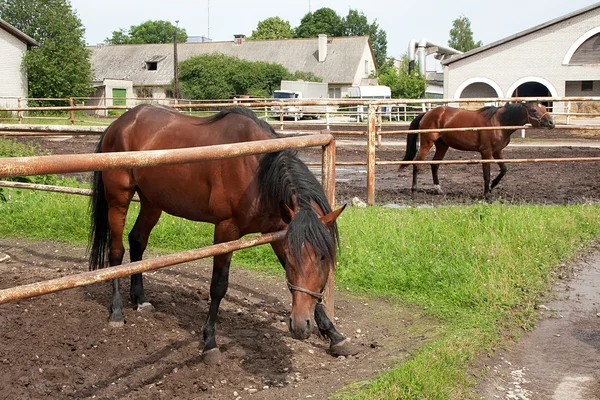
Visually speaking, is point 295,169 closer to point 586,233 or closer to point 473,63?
point 586,233

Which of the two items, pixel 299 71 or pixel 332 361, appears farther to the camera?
pixel 299 71

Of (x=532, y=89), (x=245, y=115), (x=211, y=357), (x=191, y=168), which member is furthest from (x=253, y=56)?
(x=211, y=357)

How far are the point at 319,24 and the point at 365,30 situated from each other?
31.5 ft

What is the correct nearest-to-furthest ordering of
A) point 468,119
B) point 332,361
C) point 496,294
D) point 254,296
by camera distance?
point 332,361 < point 496,294 < point 254,296 < point 468,119

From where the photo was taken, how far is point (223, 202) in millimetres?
4270

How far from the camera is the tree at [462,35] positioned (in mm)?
80500

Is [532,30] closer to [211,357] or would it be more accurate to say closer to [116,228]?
[116,228]

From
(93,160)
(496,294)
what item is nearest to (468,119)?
(496,294)

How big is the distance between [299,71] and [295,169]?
54365mm

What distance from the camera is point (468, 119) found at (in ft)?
38.1

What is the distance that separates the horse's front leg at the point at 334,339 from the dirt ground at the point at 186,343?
72 millimetres

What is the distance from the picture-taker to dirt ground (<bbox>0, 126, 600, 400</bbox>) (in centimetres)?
369

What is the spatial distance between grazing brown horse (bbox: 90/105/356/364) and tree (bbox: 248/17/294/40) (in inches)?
3176

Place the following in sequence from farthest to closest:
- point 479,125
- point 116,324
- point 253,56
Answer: point 253,56 < point 479,125 < point 116,324
